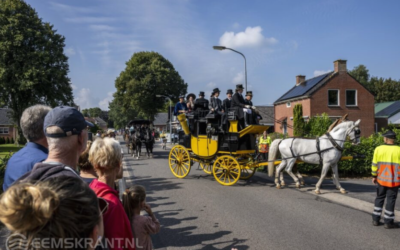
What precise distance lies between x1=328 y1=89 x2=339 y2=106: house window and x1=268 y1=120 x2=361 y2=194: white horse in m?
24.9

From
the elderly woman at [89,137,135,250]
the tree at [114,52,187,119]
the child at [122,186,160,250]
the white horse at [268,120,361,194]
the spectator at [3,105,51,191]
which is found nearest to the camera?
the elderly woman at [89,137,135,250]

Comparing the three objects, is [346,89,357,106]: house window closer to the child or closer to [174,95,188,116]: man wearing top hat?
[174,95,188,116]: man wearing top hat

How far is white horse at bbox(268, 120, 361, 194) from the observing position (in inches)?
356

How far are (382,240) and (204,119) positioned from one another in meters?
6.74

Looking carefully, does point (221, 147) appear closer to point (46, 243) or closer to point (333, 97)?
point (46, 243)

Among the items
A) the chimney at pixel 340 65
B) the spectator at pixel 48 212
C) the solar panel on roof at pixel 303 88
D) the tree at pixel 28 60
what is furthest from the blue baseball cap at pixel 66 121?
the chimney at pixel 340 65

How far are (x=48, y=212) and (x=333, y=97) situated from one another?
1374 inches

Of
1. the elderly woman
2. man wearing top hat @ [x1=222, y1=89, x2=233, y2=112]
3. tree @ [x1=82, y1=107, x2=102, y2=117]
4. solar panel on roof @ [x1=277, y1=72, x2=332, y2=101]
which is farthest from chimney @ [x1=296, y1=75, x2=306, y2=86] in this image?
tree @ [x1=82, y1=107, x2=102, y2=117]

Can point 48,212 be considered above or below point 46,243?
above

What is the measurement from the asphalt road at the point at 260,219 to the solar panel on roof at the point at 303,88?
82.6 feet

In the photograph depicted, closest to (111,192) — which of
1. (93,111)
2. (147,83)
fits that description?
(147,83)

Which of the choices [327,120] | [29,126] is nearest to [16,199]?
[29,126]

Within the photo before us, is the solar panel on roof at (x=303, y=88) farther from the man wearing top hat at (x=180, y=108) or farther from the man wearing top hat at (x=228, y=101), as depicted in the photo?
the man wearing top hat at (x=228, y=101)

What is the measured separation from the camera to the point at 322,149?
366 inches
